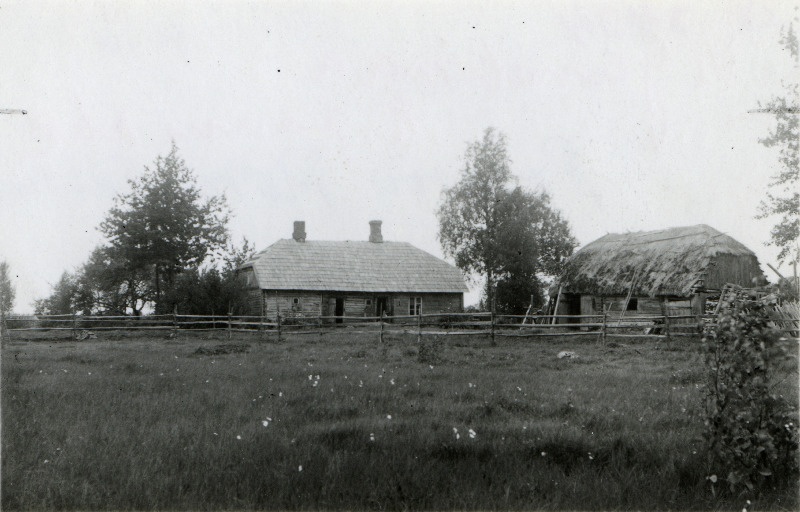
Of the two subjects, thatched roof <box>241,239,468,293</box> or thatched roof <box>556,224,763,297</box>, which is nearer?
thatched roof <box>556,224,763,297</box>

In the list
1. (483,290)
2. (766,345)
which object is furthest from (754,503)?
(483,290)

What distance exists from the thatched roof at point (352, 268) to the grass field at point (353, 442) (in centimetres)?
2195

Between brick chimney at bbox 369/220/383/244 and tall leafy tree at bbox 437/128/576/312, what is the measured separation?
4.19 m

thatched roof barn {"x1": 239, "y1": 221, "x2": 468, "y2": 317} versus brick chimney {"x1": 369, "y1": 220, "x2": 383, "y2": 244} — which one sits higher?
brick chimney {"x1": 369, "y1": 220, "x2": 383, "y2": 244}

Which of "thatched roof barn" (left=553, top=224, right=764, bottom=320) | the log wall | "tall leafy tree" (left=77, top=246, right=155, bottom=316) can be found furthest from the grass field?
"tall leafy tree" (left=77, top=246, right=155, bottom=316)

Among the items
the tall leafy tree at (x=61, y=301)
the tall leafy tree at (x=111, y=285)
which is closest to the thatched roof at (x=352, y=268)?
the tall leafy tree at (x=111, y=285)

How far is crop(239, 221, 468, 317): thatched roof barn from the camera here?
1243 inches

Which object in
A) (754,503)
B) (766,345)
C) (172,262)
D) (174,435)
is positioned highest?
(172,262)

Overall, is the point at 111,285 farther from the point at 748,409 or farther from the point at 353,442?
the point at 748,409

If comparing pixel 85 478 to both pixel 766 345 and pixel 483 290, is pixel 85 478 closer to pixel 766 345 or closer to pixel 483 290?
pixel 766 345

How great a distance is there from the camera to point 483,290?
3806 cm

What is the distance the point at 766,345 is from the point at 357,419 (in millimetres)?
4183

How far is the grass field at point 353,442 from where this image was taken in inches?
178

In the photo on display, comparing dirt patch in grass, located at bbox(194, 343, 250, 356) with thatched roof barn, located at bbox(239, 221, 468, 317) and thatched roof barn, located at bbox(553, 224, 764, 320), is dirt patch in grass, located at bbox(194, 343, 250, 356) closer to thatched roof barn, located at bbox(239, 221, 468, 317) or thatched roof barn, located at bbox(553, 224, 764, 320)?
thatched roof barn, located at bbox(239, 221, 468, 317)
